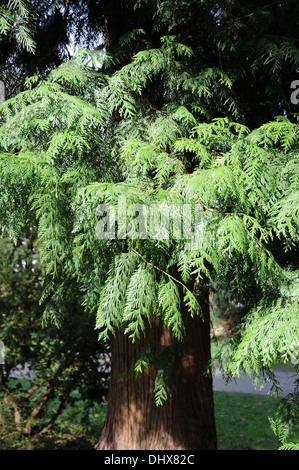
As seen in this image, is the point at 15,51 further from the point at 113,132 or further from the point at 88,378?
the point at 88,378

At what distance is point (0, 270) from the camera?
6602 mm

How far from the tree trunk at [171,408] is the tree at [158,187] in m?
0.70

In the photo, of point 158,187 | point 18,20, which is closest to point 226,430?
point 158,187

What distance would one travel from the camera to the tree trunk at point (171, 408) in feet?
14.4

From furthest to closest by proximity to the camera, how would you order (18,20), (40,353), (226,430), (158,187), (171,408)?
(226,430) < (40,353) < (171,408) < (18,20) < (158,187)

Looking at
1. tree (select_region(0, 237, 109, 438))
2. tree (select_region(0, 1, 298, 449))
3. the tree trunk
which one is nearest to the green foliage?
tree (select_region(0, 1, 298, 449))

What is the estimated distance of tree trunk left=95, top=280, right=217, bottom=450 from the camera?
4.39m

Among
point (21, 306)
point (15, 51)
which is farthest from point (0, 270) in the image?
point (15, 51)

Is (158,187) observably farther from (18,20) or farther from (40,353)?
(40,353)

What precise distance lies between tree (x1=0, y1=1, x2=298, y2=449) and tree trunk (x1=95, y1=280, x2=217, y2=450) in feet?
2.29

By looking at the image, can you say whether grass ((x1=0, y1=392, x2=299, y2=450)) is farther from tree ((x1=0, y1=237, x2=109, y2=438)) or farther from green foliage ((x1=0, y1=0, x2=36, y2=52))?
green foliage ((x1=0, y1=0, x2=36, y2=52))

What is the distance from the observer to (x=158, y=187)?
2789 mm

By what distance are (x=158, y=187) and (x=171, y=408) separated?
8.38ft

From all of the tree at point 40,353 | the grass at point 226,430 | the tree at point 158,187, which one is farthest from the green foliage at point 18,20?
the grass at point 226,430
